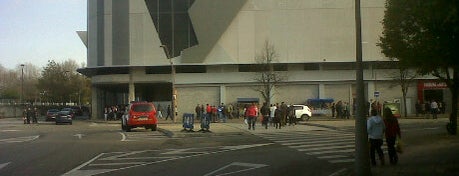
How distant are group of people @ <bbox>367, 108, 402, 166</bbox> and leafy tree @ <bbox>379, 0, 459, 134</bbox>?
1986mm

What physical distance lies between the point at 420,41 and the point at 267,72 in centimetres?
4053

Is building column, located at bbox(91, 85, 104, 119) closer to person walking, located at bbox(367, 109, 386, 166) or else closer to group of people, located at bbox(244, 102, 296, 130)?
group of people, located at bbox(244, 102, 296, 130)

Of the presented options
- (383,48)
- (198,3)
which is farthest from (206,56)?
(383,48)

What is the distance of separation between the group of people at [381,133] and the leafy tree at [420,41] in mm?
1986

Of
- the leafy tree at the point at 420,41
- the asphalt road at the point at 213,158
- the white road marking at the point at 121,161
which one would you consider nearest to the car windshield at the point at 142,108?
the asphalt road at the point at 213,158

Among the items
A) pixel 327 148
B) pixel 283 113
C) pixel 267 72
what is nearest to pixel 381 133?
pixel 327 148

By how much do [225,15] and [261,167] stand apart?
46.7 m

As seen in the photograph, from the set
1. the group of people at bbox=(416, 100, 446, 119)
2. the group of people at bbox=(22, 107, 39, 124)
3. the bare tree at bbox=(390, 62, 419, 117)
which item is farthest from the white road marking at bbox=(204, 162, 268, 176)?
the group of people at bbox=(22, 107, 39, 124)

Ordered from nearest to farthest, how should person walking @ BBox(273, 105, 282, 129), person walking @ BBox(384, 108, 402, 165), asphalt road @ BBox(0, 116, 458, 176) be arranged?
person walking @ BBox(384, 108, 402, 165), asphalt road @ BBox(0, 116, 458, 176), person walking @ BBox(273, 105, 282, 129)

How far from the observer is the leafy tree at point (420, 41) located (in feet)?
35.1

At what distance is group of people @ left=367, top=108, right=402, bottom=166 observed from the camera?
13086 millimetres

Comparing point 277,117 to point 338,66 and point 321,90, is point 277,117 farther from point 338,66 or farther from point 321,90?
point 338,66

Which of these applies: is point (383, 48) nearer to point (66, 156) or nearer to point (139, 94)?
point (66, 156)

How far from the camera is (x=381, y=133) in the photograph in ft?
43.1
